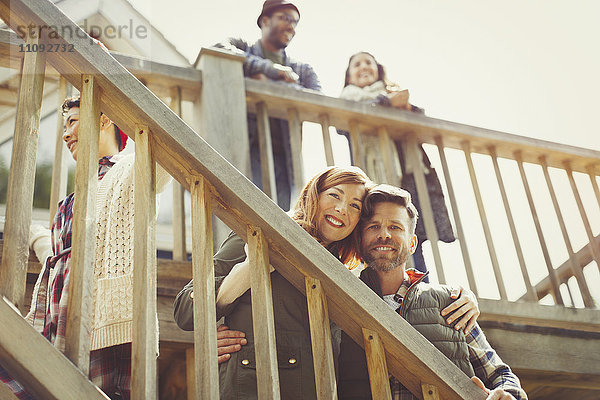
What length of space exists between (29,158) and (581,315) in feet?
9.06

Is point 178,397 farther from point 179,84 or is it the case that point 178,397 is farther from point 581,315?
point 581,315

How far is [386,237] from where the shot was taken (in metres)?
2.11

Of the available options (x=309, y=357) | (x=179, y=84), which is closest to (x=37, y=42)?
(x=309, y=357)

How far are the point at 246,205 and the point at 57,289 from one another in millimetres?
615

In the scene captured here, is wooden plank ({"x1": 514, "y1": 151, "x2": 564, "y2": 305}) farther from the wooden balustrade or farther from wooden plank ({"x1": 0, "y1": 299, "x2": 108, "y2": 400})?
wooden plank ({"x1": 0, "y1": 299, "x2": 108, "y2": 400})

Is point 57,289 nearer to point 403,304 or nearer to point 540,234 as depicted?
point 403,304

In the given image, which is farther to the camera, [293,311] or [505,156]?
[505,156]

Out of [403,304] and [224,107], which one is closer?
[403,304]

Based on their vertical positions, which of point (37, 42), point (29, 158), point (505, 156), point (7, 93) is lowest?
point (29, 158)

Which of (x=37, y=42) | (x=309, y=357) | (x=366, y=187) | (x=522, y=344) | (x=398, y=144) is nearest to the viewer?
(x=37, y=42)

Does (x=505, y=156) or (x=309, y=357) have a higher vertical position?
(x=505, y=156)

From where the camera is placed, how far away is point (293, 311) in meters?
1.83

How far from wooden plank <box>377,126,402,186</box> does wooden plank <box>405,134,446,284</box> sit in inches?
3.5

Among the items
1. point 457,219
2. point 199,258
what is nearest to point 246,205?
point 199,258
